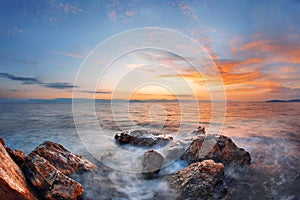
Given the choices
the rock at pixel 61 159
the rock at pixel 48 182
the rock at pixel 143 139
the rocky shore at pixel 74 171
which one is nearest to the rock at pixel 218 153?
the rocky shore at pixel 74 171

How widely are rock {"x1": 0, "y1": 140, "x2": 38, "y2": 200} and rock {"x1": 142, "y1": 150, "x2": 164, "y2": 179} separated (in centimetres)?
308

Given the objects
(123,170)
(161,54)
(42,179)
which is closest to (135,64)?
(161,54)

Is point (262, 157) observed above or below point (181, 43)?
below

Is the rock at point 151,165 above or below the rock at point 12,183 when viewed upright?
below

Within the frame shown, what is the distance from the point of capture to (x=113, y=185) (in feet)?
17.4

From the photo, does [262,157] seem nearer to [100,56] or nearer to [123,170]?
[123,170]

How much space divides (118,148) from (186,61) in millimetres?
5504

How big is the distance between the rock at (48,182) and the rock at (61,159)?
88 centimetres

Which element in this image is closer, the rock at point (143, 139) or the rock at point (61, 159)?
the rock at point (61, 159)

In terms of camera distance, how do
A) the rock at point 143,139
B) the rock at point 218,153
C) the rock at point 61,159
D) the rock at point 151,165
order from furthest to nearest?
1. the rock at point 143,139
2. the rock at point 218,153
3. the rock at point 151,165
4. the rock at point 61,159

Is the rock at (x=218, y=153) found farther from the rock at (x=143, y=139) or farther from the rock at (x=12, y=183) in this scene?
the rock at (x=12, y=183)

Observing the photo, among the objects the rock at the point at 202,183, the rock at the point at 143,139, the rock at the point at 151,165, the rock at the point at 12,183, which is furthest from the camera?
the rock at the point at 143,139

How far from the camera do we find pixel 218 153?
6.59 meters

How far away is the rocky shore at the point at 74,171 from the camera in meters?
3.82
